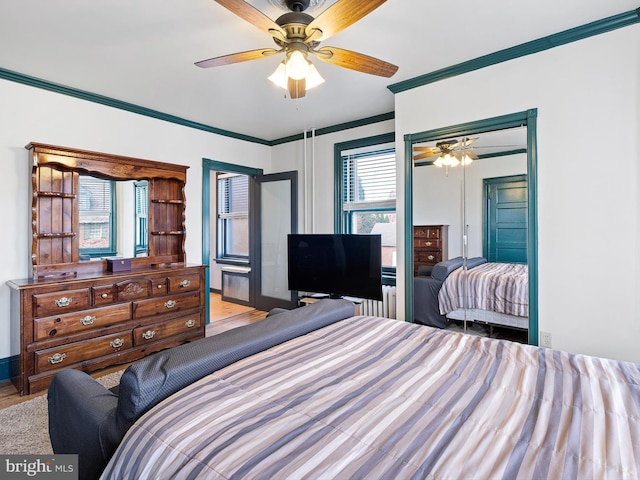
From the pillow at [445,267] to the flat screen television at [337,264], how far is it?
520mm

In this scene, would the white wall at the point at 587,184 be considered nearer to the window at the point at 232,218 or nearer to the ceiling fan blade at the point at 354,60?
the ceiling fan blade at the point at 354,60

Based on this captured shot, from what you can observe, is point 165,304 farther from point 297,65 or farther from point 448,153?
point 448,153

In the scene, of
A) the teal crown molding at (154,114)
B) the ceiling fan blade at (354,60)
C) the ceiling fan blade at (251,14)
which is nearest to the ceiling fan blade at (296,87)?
the ceiling fan blade at (354,60)

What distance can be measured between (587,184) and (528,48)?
3.63 feet

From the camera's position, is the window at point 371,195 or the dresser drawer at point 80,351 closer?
the dresser drawer at point 80,351

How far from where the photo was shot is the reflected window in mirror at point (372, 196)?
13.1 feet

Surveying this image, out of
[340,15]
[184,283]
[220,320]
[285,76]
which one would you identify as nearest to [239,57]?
[285,76]

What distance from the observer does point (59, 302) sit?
2.80m

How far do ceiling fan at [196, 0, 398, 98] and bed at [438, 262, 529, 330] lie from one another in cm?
180

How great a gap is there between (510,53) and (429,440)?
2.90 metres

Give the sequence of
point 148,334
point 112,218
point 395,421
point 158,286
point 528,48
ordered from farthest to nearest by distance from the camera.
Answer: point 112,218
point 158,286
point 148,334
point 528,48
point 395,421

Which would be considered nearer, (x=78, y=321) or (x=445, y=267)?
(x=78, y=321)

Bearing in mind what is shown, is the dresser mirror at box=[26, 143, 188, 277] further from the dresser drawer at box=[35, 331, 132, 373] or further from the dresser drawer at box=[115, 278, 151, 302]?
the dresser drawer at box=[35, 331, 132, 373]

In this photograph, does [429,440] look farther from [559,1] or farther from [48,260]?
[48,260]
